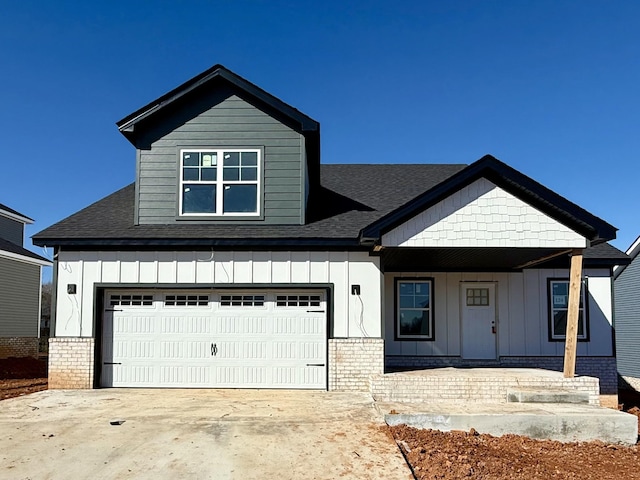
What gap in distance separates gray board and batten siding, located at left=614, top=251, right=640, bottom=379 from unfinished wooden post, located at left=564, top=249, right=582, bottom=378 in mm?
10764

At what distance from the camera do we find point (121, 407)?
950 centimetres

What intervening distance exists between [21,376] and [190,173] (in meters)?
7.88

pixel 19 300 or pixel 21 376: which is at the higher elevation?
pixel 19 300

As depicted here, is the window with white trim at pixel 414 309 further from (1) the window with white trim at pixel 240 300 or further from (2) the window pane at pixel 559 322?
(1) the window with white trim at pixel 240 300

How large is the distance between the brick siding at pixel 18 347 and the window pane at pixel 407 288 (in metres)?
14.8

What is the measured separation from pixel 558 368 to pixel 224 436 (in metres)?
8.53

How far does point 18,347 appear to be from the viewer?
65.4ft

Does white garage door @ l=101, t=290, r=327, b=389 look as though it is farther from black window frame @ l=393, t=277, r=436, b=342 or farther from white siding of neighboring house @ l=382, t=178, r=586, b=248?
white siding of neighboring house @ l=382, t=178, r=586, b=248

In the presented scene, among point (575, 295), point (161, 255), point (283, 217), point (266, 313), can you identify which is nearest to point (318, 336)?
point (266, 313)

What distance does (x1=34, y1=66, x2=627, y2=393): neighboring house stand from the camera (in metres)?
10.2

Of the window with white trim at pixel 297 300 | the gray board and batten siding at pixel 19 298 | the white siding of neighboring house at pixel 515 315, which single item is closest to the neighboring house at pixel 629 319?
the white siding of neighboring house at pixel 515 315

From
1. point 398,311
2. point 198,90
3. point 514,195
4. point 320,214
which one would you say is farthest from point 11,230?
point 514,195

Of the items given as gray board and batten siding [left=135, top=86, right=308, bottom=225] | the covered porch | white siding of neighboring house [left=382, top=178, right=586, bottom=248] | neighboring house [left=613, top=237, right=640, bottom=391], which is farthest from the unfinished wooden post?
neighboring house [left=613, top=237, right=640, bottom=391]

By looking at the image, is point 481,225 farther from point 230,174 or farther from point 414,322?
point 230,174
